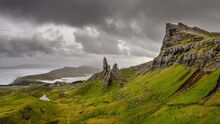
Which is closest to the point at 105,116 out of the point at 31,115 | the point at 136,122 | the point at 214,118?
the point at 136,122

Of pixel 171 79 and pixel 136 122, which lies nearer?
pixel 136 122

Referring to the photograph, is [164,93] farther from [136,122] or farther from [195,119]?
[195,119]

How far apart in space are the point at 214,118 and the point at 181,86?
72077 mm

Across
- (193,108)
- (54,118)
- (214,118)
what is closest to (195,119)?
(214,118)

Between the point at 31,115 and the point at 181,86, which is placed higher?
the point at 181,86

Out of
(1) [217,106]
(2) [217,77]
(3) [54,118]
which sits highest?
(2) [217,77]

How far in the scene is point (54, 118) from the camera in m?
175

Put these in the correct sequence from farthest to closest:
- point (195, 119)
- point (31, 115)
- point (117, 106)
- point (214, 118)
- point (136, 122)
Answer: point (31, 115)
point (117, 106)
point (136, 122)
point (195, 119)
point (214, 118)

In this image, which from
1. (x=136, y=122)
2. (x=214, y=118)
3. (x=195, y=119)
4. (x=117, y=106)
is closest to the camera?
(x=214, y=118)

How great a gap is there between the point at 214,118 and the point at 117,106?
8476 centimetres

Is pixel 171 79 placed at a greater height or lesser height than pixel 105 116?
greater

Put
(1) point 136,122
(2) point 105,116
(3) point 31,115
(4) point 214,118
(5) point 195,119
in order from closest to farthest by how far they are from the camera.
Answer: (4) point 214,118 → (5) point 195,119 → (1) point 136,122 → (2) point 105,116 → (3) point 31,115

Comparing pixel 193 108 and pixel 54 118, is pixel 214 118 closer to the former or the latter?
pixel 193 108

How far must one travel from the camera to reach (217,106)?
291ft
